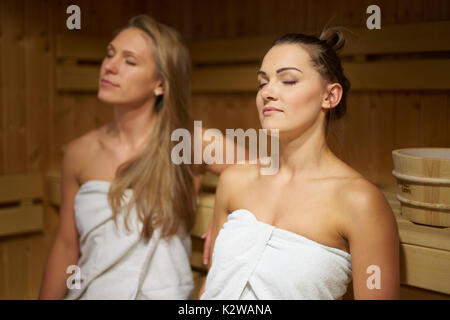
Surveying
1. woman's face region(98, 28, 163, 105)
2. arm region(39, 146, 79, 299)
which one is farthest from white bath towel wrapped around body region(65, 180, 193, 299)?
woman's face region(98, 28, 163, 105)

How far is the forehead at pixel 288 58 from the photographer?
4.70 feet

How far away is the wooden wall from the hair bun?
74 cm

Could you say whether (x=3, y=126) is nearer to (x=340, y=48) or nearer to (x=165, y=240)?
(x=165, y=240)

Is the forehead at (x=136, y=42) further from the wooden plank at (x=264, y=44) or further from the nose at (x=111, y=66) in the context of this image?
the wooden plank at (x=264, y=44)

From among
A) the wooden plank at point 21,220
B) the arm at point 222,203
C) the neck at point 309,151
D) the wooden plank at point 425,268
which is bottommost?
the wooden plank at point 21,220

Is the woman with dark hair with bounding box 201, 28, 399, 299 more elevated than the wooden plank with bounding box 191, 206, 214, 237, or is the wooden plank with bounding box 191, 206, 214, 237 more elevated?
the woman with dark hair with bounding box 201, 28, 399, 299

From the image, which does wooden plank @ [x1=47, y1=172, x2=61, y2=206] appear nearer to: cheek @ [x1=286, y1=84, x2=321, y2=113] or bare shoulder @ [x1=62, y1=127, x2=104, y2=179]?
bare shoulder @ [x1=62, y1=127, x2=104, y2=179]

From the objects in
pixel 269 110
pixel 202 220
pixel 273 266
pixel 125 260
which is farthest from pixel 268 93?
pixel 125 260

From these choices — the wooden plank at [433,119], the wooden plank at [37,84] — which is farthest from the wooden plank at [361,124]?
the wooden plank at [37,84]

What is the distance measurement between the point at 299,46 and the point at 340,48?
14cm

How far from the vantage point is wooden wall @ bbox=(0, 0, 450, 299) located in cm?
227

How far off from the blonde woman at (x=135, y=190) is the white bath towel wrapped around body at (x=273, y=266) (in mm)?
516
